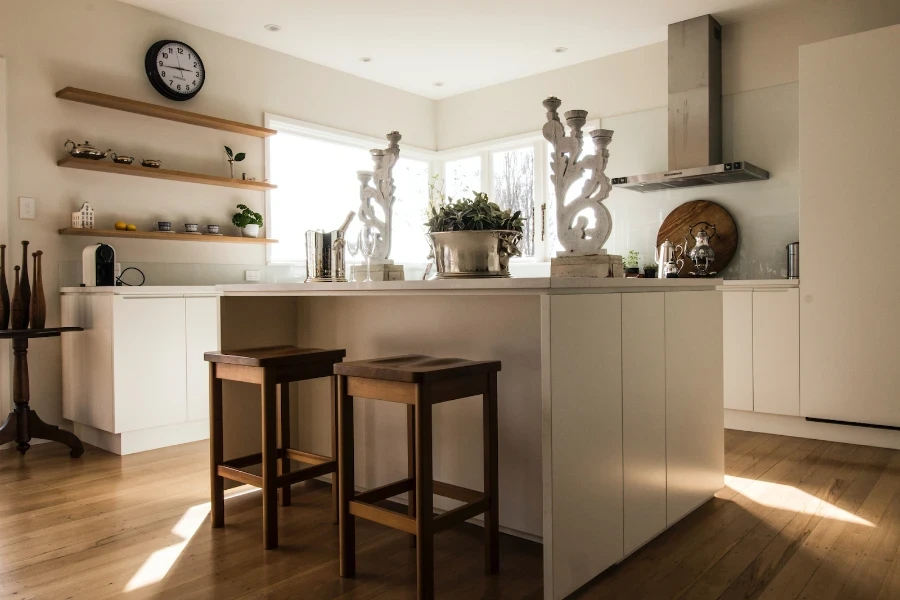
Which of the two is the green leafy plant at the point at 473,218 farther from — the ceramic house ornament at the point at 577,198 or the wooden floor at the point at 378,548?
the wooden floor at the point at 378,548

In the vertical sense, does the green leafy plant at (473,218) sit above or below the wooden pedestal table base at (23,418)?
above

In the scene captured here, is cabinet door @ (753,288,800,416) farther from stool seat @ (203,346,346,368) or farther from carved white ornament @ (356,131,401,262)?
stool seat @ (203,346,346,368)

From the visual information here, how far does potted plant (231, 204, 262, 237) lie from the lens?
4590 millimetres

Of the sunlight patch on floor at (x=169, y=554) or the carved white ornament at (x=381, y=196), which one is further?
the carved white ornament at (x=381, y=196)

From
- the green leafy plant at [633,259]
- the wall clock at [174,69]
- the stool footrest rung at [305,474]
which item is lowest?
the stool footrest rung at [305,474]

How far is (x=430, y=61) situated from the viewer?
5371 millimetres

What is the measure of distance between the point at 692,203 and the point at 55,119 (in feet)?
13.4

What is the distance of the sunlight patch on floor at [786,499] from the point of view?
7.82 feet

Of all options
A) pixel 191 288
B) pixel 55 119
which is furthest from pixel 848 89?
pixel 55 119

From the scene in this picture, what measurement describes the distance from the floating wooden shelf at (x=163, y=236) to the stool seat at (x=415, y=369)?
2.58 meters

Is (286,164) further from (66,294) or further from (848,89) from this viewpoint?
(848,89)

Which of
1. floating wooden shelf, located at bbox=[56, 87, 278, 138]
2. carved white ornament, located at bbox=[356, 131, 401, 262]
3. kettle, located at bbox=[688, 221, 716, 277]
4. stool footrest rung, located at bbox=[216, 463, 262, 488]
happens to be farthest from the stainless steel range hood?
stool footrest rung, located at bbox=[216, 463, 262, 488]

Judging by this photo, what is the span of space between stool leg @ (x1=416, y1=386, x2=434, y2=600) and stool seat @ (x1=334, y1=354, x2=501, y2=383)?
0.05 meters

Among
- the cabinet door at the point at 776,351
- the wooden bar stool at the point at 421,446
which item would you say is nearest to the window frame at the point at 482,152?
the cabinet door at the point at 776,351
